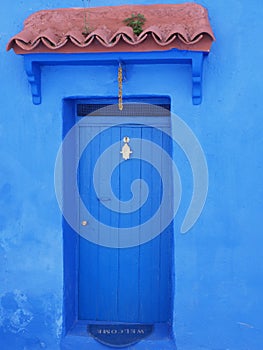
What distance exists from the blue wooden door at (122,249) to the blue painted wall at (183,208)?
0.38 metres

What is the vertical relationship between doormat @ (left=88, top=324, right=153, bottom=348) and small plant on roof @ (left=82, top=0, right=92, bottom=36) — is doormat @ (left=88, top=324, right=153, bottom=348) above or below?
below

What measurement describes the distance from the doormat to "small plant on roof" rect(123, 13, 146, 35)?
2.77 m

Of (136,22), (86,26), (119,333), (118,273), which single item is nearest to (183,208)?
(118,273)

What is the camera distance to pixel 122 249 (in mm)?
4527

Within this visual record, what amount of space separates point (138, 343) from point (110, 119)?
7.01 feet

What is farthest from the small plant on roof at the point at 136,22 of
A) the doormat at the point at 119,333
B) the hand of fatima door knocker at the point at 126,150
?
the doormat at the point at 119,333

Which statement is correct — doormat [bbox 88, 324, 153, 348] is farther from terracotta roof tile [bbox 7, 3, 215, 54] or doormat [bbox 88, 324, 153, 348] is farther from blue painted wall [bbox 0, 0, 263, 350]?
terracotta roof tile [bbox 7, 3, 215, 54]

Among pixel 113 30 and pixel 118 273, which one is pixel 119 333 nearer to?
pixel 118 273

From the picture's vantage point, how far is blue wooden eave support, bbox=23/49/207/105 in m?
3.70

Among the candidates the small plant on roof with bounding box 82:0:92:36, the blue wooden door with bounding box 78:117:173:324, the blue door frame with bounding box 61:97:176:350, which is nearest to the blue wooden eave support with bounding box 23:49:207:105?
the small plant on roof with bounding box 82:0:92:36

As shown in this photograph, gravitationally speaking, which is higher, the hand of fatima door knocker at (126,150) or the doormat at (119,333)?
the hand of fatima door knocker at (126,150)

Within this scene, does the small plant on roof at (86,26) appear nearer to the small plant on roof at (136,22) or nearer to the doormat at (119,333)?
the small plant on roof at (136,22)

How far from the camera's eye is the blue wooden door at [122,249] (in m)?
4.43

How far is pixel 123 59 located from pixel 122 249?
73.1 inches
